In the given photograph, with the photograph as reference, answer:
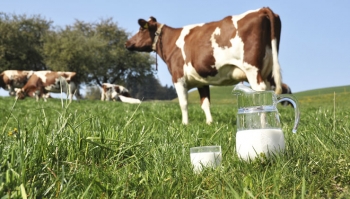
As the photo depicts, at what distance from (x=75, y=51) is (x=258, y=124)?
46.2 m

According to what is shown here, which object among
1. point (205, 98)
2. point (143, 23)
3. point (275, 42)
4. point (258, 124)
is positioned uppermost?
point (143, 23)

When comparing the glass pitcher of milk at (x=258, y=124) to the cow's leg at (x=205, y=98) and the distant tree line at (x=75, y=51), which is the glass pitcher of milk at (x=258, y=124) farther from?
the distant tree line at (x=75, y=51)

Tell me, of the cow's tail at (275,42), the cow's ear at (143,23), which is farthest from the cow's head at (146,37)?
the cow's tail at (275,42)

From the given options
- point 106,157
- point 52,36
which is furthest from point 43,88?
point 52,36

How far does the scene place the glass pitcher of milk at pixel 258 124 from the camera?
263 centimetres

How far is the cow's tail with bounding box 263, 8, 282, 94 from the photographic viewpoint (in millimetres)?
5791

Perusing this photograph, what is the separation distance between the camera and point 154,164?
2.69 metres

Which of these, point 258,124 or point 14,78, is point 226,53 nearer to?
point 258,124

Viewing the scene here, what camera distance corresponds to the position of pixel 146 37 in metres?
9.11

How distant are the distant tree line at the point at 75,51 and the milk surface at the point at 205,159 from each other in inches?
1795

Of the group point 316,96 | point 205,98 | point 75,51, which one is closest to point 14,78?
point 75,51

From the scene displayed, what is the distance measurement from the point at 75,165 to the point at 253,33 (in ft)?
14.4

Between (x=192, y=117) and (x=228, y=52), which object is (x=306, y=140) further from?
(x=192, y=117)

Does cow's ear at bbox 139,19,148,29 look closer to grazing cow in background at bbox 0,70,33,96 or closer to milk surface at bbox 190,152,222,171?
milk surface at bbox 190,152,222,171
